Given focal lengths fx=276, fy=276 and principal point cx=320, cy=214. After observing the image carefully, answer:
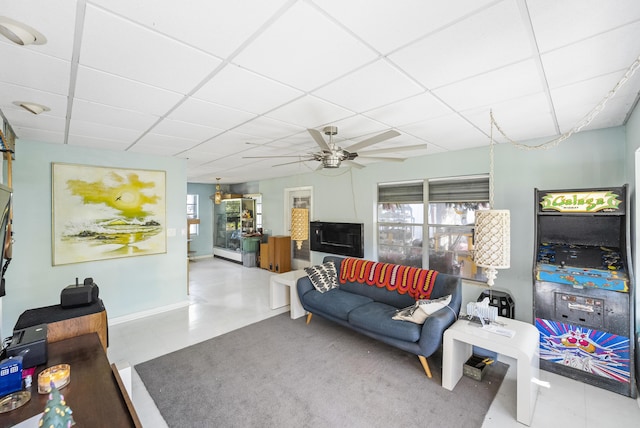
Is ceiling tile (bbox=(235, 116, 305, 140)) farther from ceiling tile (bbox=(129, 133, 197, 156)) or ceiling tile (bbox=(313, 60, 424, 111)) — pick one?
ceiling tile (bbox=(129, 133, 197, 156))

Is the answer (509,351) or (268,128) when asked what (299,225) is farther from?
(509,351)

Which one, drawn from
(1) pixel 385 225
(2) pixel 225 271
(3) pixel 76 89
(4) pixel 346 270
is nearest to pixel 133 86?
(3) pixel 76 89

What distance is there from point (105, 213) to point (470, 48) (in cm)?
466

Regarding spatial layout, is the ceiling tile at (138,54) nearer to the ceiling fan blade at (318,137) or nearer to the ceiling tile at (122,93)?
the ceiling tile at (122,93)

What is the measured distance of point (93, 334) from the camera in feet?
6.27

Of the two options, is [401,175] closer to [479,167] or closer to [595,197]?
[479,167]

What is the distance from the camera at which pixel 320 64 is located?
5.50 ft

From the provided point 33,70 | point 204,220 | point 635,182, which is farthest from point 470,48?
point 204,220

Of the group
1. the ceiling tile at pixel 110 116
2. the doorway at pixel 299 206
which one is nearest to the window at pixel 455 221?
the doorway at pixel 299 206

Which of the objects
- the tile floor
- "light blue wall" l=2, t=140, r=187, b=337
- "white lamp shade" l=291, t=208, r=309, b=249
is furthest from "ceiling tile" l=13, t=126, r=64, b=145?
"white lamp shade" l=291, t=208, r=309, b=249

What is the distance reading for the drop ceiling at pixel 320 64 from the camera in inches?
49.0

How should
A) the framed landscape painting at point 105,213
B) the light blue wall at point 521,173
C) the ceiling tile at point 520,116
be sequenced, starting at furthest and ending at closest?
the framed landscape painting at point 105,213
the light blue wall at point 521,173
the ceiling tile at point 520,116

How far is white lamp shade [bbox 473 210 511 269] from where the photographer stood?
2.20 m

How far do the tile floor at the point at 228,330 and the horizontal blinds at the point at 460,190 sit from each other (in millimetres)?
2234
